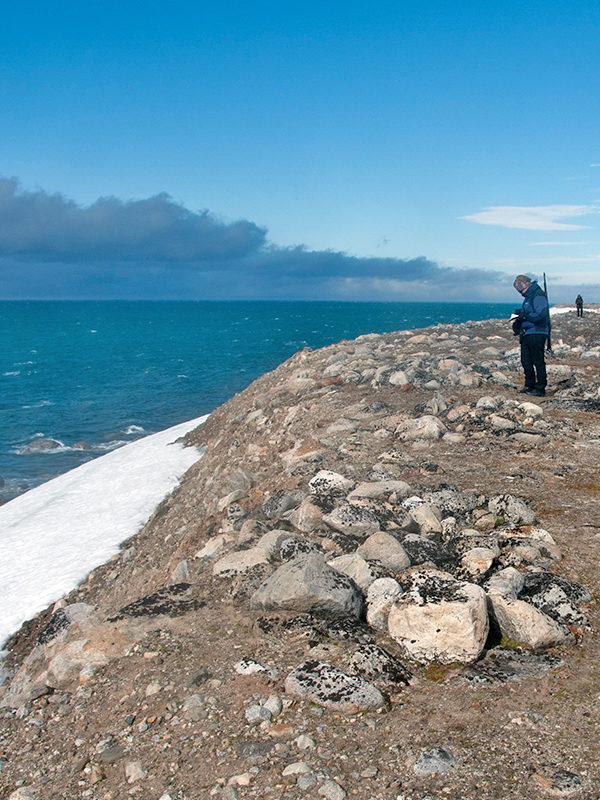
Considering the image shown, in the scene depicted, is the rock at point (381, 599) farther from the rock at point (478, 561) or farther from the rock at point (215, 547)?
the rock at point (215, 547)

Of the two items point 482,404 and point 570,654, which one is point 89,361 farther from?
point 570,654

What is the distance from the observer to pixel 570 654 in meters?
4.04

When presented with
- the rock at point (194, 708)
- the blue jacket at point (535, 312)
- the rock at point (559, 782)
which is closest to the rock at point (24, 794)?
the rock at point (194, 708)

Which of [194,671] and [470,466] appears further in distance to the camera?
[470,466]

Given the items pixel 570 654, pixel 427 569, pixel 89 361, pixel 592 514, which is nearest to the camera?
pixel 570 654

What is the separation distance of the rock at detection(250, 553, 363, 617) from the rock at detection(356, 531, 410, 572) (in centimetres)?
55

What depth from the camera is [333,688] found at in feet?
12.4

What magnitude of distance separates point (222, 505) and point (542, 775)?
21.3 feet

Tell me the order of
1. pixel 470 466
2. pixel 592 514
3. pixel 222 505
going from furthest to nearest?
pixel 222 505, pixel 470 466, pixel 592 514

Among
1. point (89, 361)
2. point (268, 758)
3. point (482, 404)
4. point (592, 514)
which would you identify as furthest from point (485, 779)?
point (89, 361)

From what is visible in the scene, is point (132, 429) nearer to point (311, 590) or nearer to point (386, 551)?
point (386, 551)

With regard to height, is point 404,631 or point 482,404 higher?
point 482,404

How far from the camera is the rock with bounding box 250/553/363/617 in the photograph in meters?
4.56

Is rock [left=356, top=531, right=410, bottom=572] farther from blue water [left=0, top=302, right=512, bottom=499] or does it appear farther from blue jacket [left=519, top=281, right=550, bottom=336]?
blue water [left=0, top=302, right=512, bottom=499]
